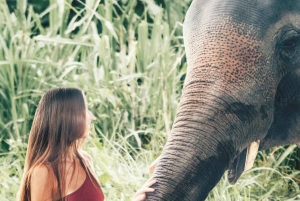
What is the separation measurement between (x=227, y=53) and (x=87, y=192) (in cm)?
78

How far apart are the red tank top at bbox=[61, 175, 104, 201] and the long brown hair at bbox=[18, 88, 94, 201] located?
5cm

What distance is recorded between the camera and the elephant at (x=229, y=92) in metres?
3.04

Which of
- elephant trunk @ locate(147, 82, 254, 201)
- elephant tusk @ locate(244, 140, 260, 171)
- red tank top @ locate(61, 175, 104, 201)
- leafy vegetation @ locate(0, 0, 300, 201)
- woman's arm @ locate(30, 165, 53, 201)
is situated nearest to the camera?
elephant trunk @ locate(147, 82, 254, 201)

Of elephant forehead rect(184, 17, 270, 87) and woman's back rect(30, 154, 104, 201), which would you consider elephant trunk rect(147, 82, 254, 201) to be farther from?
woman's back rect(30, 154, 104, 201)

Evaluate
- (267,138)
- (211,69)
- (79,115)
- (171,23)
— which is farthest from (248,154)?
(171,23)

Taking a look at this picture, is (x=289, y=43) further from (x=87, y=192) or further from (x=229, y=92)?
(x=87, y=192)

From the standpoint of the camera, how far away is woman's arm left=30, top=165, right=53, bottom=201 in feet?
10.2

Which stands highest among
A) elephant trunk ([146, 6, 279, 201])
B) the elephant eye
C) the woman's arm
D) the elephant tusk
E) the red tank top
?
the elephant eye

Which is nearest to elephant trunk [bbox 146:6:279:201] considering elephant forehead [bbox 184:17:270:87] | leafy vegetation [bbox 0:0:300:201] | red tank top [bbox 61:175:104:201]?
elephant forehead [bbox 184:17:270:87]

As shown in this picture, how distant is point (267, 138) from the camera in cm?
354

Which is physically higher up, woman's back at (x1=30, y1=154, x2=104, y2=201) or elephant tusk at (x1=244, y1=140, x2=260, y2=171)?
elephant tusk at (x1=244, y1=140, x2=260, y2=171)

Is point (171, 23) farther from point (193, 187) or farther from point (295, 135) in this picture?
point (193, 187)

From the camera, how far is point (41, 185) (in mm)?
3127

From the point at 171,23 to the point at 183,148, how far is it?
13.4ft
